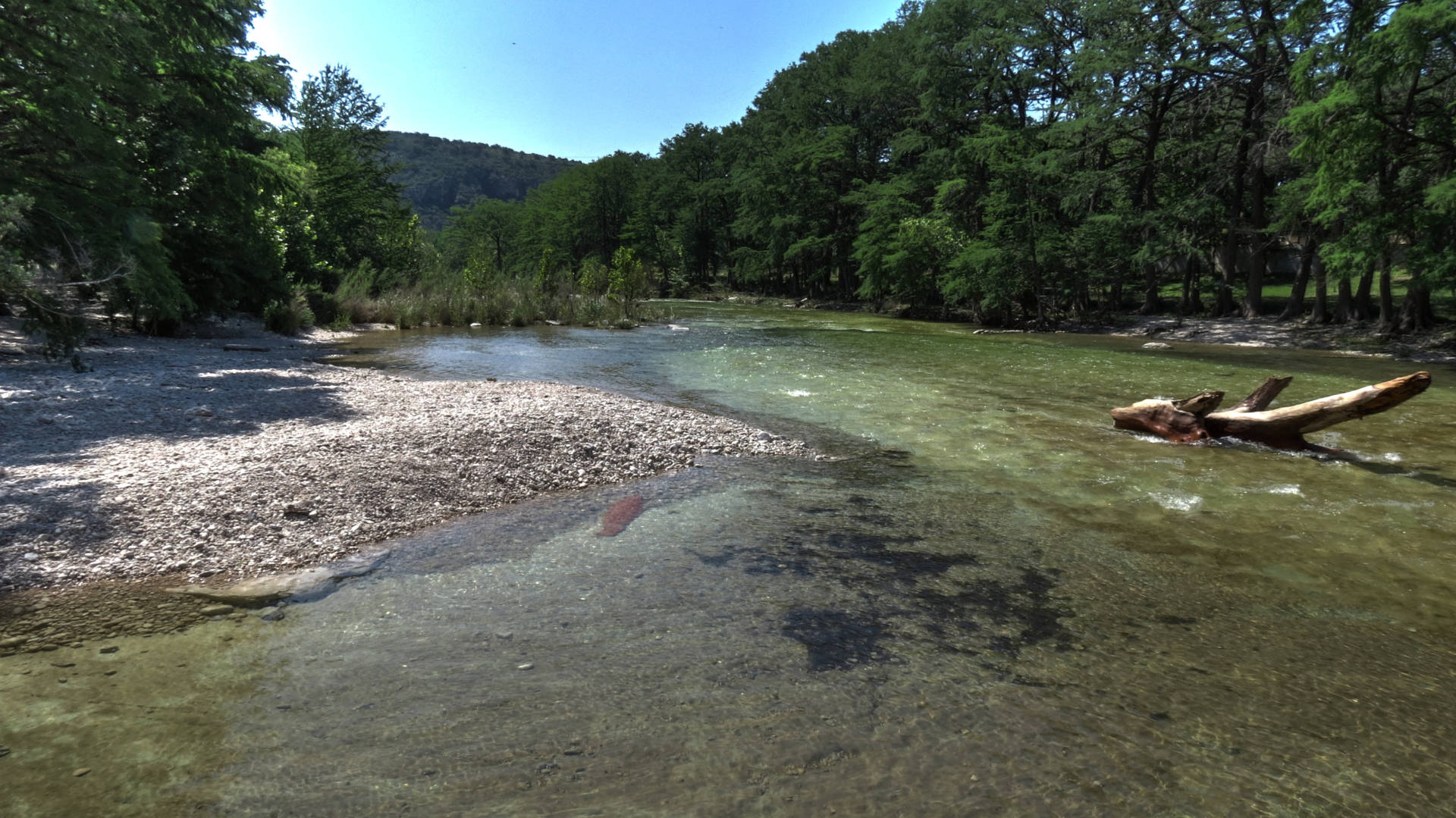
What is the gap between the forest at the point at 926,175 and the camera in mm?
11484

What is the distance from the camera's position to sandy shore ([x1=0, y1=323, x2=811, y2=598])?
5.15 metres

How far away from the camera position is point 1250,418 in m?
9.67

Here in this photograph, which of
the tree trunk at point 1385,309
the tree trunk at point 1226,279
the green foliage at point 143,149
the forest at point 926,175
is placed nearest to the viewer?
the green foliage at point 143,149

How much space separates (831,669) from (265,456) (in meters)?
5.66

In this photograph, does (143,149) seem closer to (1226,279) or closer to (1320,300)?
(1320,300)

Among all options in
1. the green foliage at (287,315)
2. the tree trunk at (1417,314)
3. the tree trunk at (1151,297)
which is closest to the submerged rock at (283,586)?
the green foliage at (287,315)

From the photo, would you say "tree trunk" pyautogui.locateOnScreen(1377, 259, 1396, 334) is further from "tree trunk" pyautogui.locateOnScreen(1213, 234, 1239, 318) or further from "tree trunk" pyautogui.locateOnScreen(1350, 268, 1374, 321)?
"tree trunk" pyautogui.locateOnScreen(1213, 234, 1239, 318)

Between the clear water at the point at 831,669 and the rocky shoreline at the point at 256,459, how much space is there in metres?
0.69

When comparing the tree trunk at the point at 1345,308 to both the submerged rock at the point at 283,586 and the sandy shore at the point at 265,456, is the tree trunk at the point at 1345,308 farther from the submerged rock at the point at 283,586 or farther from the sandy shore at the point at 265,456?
the submerged rock at the point at 283,586

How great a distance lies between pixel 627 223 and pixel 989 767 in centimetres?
7866

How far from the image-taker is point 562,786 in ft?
9.93

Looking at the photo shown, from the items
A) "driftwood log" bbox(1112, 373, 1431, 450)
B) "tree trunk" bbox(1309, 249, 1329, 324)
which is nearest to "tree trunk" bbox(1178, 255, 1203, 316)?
"tree trunk" bbox(1309, 249, 1329, 324)

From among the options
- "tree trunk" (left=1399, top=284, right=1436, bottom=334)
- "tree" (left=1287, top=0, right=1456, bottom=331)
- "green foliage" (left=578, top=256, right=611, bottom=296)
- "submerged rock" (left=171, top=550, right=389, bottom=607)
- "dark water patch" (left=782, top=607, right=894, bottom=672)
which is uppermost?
"tree" (left=1287, top=0, right=1456, bottom=331)

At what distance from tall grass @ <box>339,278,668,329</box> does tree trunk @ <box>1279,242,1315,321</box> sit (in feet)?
82.2
